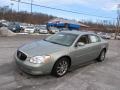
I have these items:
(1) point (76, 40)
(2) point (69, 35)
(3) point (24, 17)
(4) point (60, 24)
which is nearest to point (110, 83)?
(1) point (76, 40)

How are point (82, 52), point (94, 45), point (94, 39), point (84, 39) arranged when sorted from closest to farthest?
point (82, 52) → point (84, 39) → point (94, 45) → point (94, 39)

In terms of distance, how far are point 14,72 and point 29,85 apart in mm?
1148

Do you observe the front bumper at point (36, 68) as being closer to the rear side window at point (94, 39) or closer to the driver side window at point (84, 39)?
the driver side window at point (84, 39)

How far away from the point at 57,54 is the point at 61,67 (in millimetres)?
502

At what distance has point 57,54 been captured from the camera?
205 inches

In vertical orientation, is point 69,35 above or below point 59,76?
above

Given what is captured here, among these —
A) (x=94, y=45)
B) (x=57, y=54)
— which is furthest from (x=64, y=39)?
(x=94, y=45)

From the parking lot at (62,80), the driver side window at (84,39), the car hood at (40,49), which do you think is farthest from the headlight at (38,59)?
the driver side window at (84,39)

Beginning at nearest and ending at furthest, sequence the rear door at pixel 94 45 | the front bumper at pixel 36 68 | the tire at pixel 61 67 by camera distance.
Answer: the front bumper at pixel 36 68, the tire at pixel 61 67, the rear door at pixel 94 45

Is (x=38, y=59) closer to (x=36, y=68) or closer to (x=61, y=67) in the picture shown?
(x=36, y=68)

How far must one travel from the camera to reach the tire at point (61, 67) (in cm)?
526

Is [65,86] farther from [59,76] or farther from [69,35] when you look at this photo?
[69,35]

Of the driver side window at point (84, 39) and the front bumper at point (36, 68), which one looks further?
the driver side window at point (84, 39)

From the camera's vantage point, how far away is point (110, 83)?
206 inches
